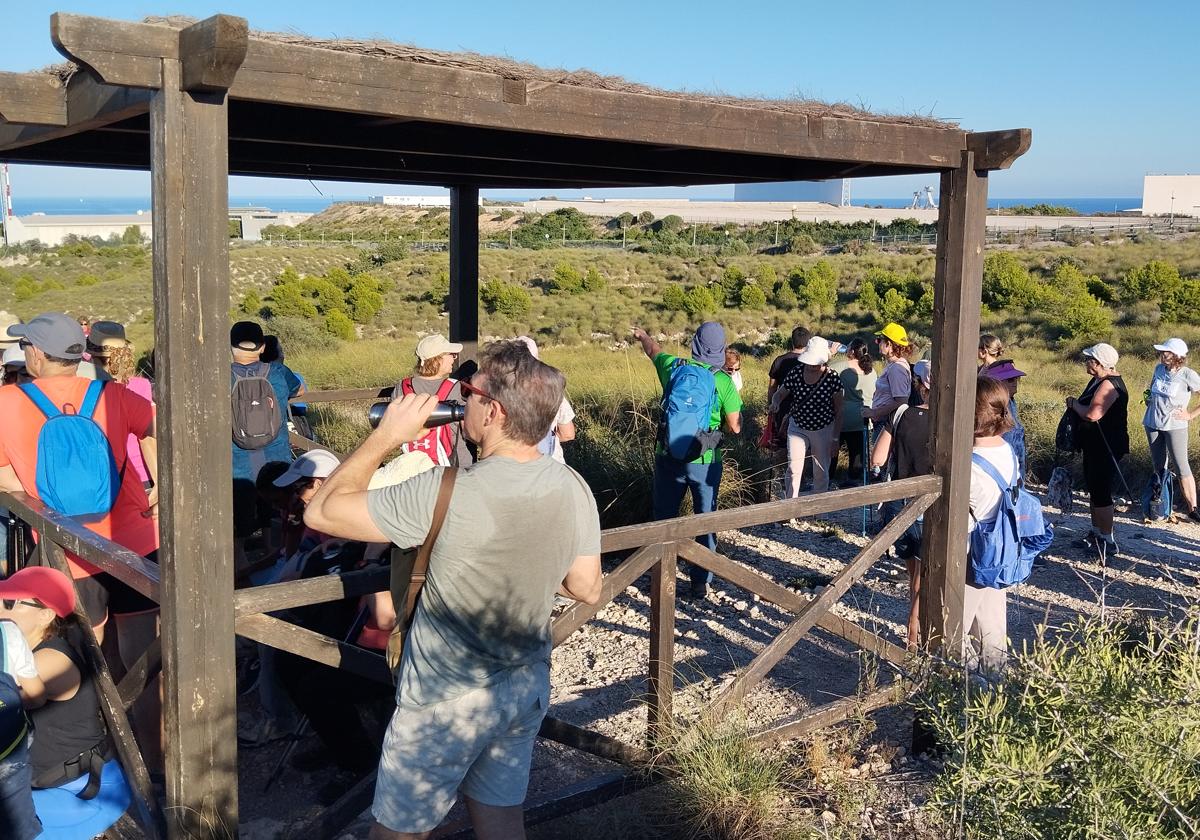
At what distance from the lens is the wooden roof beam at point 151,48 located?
100 inches

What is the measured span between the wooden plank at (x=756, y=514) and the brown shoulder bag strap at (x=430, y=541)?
0.80 m

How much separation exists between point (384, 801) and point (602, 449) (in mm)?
6062

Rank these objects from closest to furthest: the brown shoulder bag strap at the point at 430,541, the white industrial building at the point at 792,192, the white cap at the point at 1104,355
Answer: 1. the brown shoulder bag strap at the point at 430,541
2. the white cap at the point at 1104,355
3. the white industrial building at the point at 792,192

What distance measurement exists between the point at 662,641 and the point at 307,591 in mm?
1432

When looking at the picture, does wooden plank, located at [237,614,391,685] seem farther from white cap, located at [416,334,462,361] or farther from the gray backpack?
the gray backpack

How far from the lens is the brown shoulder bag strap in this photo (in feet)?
8.79

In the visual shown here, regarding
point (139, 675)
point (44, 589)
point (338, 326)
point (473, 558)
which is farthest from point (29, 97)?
point (338, 326)

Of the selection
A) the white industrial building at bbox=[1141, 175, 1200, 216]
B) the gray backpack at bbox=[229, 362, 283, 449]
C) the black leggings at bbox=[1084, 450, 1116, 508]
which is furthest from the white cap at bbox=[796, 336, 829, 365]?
the white industrial building at bbox=[1141, 175, 1200, 216]

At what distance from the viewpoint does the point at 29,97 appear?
3.38 meters

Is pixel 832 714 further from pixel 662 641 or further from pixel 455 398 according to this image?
pixel 455 398

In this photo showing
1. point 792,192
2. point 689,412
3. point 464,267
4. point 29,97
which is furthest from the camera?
point 792,192

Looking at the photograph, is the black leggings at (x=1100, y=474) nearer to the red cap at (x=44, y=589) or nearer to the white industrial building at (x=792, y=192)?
the red cap at (x=44, y=589)

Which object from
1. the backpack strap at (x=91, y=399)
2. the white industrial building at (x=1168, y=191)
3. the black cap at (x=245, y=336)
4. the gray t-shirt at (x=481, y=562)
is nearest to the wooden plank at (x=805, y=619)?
the gray t-shirt at (x=481, y=562)

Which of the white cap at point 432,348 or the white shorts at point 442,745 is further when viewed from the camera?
the white cap at point 432,348
